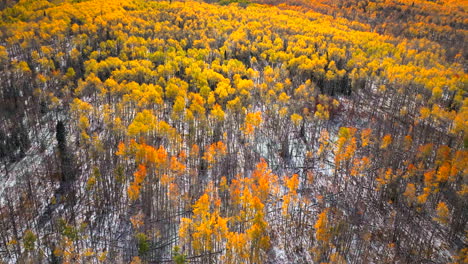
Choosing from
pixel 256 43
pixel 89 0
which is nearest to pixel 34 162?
pixel 256 43

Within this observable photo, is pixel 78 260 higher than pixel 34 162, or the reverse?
pixel 34 162

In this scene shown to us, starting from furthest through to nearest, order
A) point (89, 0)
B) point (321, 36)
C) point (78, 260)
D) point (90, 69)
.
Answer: point (89, 0)
point (321, 36)
point (90, 69)
point (78, 260)

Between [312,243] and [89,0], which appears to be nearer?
[312,243]

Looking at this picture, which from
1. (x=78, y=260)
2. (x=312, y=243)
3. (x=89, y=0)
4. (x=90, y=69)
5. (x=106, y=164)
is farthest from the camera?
(x=89, y=0)

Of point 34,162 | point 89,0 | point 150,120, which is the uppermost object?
point 89,0

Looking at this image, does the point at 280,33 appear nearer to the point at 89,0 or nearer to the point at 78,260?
the point at 89,0

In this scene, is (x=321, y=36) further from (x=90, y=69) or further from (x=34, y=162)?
(x=34, y=162)
